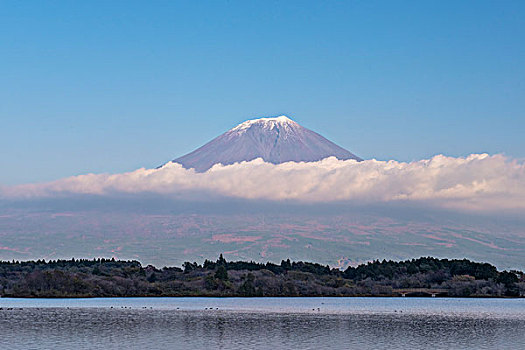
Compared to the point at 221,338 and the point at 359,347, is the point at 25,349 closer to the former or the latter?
the point at 221,338

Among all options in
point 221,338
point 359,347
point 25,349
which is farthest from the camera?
point 221,338

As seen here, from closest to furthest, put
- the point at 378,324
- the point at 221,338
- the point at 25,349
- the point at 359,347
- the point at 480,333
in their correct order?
1. the point at 25,349
2. the point at 359,347
3. the point at 221,338
4. the point at 480,333
5. the point at 378,324

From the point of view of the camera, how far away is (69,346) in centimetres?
6875

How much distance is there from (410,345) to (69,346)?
3146 cm

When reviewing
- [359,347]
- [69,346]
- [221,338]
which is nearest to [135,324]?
[221,338]

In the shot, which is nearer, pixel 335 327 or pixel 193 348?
pixel 193 348

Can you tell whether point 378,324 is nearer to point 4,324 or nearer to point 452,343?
point 452,343

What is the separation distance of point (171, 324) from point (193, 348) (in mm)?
32011

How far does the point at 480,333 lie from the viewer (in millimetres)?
86625

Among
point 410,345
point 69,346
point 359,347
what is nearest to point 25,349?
point 69,346

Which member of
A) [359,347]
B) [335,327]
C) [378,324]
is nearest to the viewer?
[359,347]

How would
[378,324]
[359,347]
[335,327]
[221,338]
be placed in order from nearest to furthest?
[359,347]
[221,338]
[335,327]
[378,324]

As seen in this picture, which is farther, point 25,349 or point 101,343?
point 101,343

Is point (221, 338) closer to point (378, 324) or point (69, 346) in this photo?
point (69, 346)
